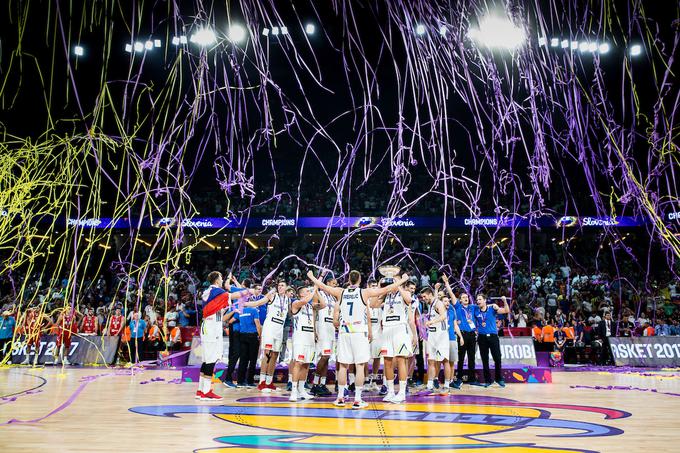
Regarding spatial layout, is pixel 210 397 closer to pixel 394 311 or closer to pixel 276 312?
pixel 276 312

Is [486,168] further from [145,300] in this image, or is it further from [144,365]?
[144,365]

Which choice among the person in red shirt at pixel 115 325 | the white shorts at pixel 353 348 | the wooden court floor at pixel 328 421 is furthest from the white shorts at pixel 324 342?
the person in red shirt at pixel 115 325

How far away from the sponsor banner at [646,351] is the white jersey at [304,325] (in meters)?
11.3

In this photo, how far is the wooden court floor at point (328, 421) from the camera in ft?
19.1

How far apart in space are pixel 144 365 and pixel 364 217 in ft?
43.1

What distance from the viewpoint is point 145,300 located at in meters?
23.2

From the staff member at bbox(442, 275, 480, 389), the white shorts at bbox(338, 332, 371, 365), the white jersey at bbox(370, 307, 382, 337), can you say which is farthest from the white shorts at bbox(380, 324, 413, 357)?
the staff member at bbox(442, 275, 480, 389)

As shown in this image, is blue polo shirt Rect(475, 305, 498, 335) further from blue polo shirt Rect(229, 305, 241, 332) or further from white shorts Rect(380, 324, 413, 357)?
blue polo shirt Rect(229, 305, 241, 332)

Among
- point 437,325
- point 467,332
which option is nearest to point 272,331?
point 437,325

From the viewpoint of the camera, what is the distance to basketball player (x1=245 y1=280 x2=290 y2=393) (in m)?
10.9

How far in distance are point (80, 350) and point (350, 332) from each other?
454 inches

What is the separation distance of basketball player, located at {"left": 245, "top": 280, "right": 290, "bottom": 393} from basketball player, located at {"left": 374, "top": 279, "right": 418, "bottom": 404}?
2303mm

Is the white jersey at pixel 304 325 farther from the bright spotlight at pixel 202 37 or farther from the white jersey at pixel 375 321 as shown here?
the bright spotlight at pixel 202 37

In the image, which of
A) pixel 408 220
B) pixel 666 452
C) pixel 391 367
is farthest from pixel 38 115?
pixel 666 452
